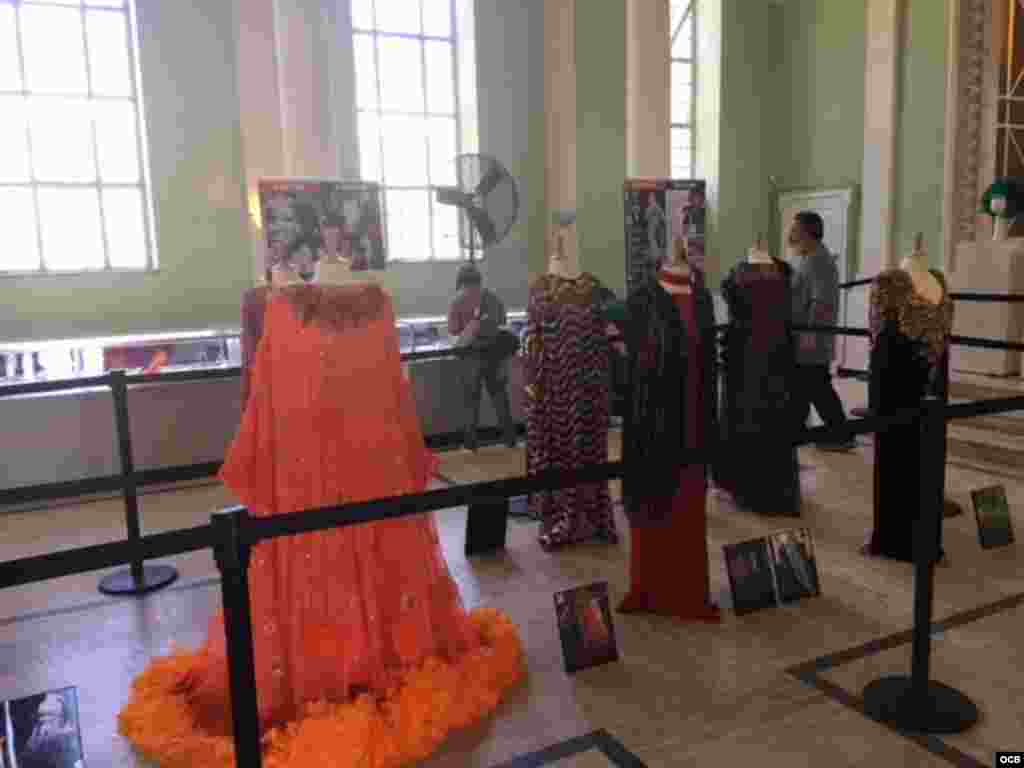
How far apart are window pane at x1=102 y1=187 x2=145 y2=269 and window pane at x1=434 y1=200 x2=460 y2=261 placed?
10.7 ft

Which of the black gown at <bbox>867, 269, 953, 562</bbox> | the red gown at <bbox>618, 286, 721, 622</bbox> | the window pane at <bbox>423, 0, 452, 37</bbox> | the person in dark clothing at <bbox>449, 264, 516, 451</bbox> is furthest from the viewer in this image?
the window pane at <bbox>423, 0, 452, 37</bbox>

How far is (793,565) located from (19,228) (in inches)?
317

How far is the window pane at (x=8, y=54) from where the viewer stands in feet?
27.3

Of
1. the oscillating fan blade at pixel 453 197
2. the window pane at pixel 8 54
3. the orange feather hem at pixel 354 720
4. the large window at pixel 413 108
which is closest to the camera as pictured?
the orange feather hem at pixel 354 720

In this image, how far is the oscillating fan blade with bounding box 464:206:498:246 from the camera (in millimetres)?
6875

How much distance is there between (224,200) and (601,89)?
4.58m

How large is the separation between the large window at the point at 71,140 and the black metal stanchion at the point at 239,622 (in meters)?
7.79

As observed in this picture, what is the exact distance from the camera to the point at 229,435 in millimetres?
5617

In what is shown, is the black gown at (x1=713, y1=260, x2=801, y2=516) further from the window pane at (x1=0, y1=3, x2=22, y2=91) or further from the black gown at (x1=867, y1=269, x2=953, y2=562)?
the window pane at (x1=0, y1=3, x2=22, y2=91)

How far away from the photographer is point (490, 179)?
696cm

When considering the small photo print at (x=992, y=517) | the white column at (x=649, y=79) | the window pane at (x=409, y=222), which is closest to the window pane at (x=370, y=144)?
the window pane at (x=409, y=222)

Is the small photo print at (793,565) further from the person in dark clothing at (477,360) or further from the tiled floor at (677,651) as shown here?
the person in dark clothing at (477,360)

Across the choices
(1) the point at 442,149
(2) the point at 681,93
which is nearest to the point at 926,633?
(1) the point at 442,149

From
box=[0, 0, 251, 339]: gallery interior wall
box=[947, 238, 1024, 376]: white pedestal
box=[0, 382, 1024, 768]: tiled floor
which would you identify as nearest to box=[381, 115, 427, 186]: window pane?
box=[0, 0, 251, 339]: gallery interior wall
